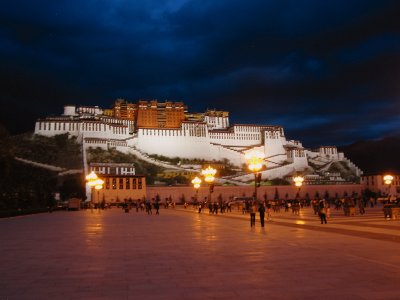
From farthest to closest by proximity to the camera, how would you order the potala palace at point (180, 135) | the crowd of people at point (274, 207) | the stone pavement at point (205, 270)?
the potala palace at point (180, 135) < the crowd of people at point (274, 207) < the stone pavement at point (205, 270)

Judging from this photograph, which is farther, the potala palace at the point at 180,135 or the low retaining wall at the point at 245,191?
the potala palace at the point at 180,135

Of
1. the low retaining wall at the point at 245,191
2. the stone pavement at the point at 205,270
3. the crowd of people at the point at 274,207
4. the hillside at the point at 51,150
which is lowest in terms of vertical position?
the stone pavement at the point at 205,270

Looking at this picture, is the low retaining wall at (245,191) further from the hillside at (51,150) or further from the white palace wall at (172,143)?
the white palace wall at (172,143)

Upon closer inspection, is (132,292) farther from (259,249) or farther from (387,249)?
(387,249)

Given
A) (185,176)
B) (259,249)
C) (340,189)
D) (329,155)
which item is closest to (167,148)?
(185,176)

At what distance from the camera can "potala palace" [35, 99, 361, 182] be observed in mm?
94812

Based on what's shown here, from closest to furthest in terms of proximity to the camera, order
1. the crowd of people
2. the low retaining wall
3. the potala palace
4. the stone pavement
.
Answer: the stone pavement, the crowd of people, the low retaining wall, the potala palace

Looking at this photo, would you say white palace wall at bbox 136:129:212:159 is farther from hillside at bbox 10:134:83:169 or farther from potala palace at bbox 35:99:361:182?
hillside at bbox 10:134:83:169

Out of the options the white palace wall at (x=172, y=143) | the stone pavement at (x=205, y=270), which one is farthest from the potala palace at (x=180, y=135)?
the stone pavement at (x=205, y=270)

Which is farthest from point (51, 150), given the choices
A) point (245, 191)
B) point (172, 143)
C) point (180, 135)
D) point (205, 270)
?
point (205, 270)

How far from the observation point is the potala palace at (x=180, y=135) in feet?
311

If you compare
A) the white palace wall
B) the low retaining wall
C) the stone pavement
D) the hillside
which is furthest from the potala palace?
the stone pavement

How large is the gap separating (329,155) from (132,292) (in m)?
119

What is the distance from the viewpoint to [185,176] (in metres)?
86.4
